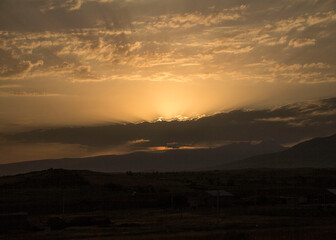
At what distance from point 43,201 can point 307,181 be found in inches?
2283

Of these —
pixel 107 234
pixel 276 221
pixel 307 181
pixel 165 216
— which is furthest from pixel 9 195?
pixel 307 181

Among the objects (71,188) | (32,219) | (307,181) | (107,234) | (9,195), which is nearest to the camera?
(107,234)

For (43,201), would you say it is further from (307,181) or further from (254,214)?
(307,181)

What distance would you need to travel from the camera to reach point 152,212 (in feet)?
172

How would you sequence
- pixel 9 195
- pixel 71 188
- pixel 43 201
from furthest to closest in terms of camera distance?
pixel 71 188, pixel 9 195, pixel 43 201

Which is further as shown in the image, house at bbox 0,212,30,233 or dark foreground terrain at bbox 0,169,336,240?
house at bbox 0,212,30,233

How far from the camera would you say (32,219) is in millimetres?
47719

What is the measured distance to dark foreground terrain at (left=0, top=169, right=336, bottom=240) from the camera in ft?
119

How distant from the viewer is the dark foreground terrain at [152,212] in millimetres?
36334

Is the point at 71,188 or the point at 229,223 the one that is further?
the point at 71,188

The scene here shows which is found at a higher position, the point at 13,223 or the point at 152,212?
the point at 13,223

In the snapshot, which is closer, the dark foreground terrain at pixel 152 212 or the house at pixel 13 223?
the dark foreground terrain at pixel 152 212

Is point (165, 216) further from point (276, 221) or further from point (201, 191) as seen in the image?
point (201, 191)

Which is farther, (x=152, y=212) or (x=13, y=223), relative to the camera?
(x=152, y=212)
